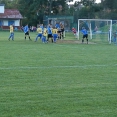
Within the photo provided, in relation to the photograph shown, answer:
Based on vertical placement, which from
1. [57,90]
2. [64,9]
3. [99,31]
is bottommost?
[57,90]

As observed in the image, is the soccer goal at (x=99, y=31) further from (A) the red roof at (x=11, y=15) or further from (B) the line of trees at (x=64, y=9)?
(A) the red roof at (x=11, y=15)

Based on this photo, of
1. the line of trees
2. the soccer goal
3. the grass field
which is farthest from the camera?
the line of trees

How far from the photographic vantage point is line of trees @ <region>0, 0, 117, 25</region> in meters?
81.1

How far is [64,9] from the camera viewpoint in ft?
285

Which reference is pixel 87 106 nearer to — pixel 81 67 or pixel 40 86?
pixel 40 86

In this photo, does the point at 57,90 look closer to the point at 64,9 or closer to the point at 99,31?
the point at 99,31

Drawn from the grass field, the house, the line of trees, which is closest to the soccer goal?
the grass field

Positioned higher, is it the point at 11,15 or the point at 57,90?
the point at 11,15

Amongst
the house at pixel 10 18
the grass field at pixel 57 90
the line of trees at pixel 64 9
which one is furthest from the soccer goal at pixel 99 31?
the house at pixel 10 18

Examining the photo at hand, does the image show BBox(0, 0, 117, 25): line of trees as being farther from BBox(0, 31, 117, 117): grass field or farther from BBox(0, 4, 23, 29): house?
BBox(0, 31, 117, 117): grass field

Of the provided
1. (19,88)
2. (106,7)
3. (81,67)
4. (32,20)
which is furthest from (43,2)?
(19,88)

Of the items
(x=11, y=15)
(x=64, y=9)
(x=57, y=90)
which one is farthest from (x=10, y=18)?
(x=57, y=90)

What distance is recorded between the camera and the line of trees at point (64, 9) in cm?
8112

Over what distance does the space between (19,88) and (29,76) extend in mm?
2363
